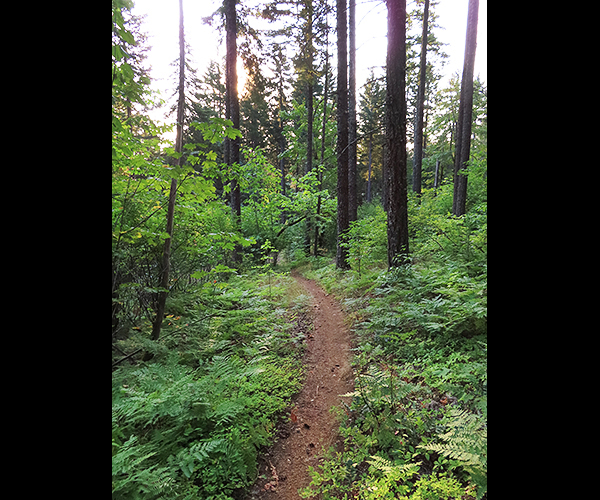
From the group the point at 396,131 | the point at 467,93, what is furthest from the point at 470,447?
the point at 467,93

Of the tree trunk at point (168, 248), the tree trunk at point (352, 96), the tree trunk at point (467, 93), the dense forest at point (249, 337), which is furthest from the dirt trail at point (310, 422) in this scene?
the tree trunk at point (467, 93)

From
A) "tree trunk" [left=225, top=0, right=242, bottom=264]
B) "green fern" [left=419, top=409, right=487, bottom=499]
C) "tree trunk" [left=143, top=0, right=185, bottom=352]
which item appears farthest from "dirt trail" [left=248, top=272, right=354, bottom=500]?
"tree trunk" [left=225, top=0, right=242, bottom=264]

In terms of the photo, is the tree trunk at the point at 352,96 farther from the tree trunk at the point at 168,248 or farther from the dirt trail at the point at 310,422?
the tree trunk at the point at 168,248

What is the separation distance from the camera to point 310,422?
10.8 ft

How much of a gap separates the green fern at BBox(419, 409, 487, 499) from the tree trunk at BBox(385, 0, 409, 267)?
4.55 m

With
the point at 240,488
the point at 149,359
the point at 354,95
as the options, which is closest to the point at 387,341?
the point at 240,488

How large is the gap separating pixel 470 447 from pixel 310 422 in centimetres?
177

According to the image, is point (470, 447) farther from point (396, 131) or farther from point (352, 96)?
point (352, 96)

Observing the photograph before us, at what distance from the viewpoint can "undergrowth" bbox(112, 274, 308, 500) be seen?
2.23 metres

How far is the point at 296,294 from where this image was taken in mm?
8516

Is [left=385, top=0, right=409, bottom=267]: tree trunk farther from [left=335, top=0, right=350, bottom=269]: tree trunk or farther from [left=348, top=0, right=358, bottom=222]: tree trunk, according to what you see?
[left=348, top=0, right=358, bottom=222]: tree trunk
